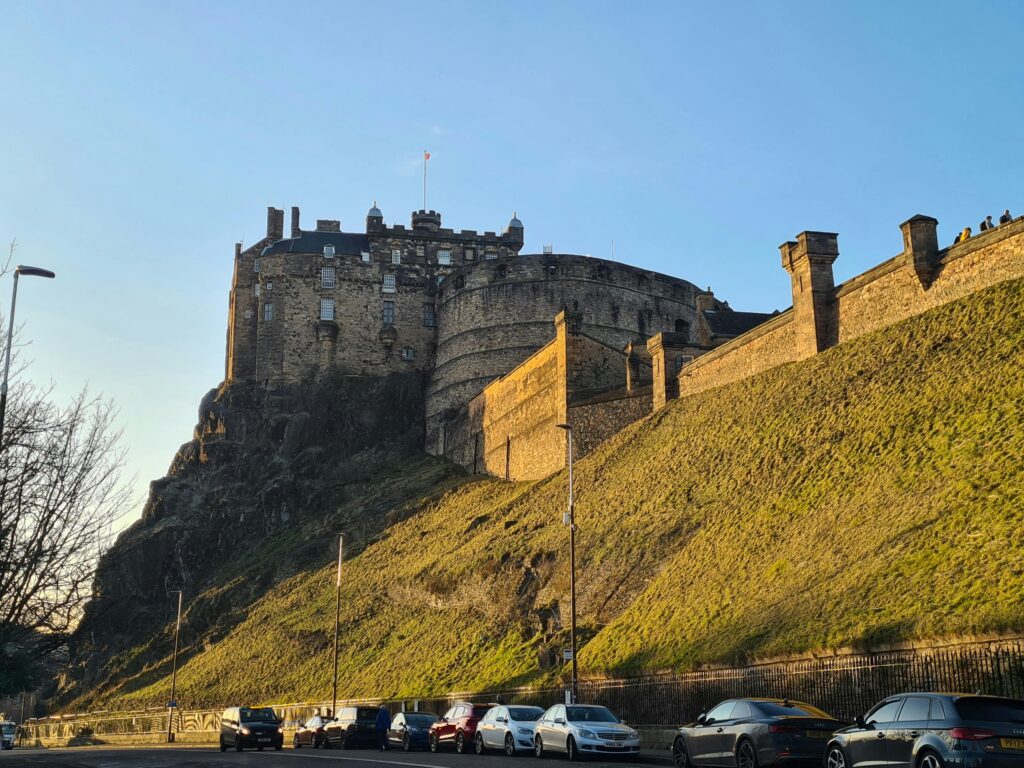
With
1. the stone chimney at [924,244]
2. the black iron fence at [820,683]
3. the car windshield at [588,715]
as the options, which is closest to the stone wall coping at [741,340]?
the stone chimney at [924,244]

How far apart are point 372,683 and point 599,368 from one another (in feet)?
60.6

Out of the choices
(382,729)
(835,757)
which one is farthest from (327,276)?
(835,757)

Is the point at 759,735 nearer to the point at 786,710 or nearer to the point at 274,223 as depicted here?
the point at 786,710

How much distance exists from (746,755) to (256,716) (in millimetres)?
20378

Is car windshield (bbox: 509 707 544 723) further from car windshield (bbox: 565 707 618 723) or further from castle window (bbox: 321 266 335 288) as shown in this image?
castle window (bbox: 321 266 335 288)

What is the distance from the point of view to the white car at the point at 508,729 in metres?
25.7

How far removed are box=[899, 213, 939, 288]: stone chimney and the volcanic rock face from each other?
127ft

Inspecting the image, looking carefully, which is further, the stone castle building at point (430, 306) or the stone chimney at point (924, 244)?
the stone castle building at point (430, 306)

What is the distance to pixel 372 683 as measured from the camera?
152 feet

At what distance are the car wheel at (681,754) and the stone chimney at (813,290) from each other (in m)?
20.4

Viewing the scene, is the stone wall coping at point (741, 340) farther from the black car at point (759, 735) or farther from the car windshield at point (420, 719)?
the black car at point (759, 735)

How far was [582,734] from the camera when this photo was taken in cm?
2275

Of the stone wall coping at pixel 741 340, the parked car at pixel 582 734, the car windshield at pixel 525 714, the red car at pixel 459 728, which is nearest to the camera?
the parked car at pixel 582 734

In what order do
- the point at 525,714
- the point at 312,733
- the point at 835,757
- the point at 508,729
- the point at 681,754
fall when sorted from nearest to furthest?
the point at 835,757 < the point at 681,754 < the point at 508,729 < the point at 525,714 < the point at 312,733
